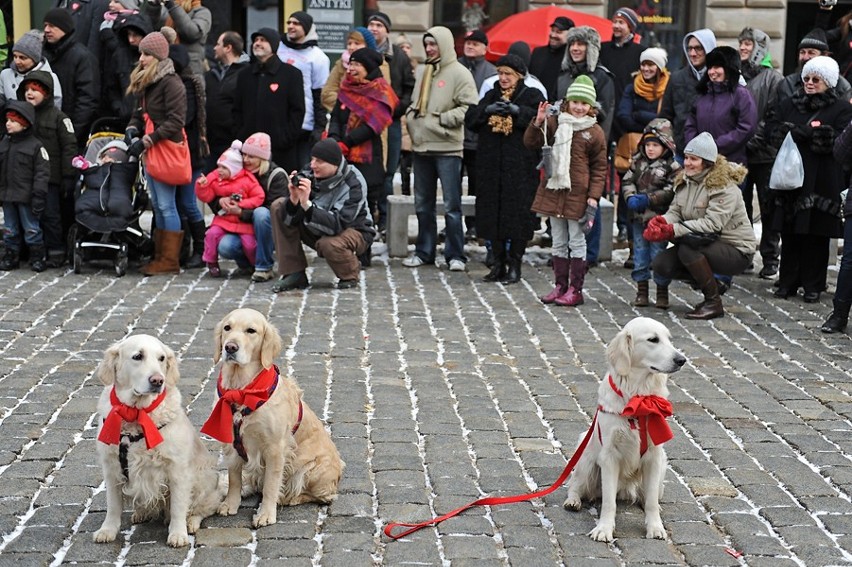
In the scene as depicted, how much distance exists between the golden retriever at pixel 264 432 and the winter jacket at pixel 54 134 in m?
6.87

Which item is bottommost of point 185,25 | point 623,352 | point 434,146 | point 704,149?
point 623,352

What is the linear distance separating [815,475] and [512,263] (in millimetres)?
5675

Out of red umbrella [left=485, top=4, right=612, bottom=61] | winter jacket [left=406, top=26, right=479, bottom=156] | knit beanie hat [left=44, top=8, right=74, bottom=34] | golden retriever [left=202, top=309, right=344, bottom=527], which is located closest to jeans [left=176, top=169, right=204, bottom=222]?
knit beanie hat [left=44, top=8, right=74, bottom=34]

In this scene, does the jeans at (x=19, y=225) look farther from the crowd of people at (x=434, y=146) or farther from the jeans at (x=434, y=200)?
the jeans at (x=434, y=200)

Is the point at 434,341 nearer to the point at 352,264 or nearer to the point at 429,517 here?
the point at 352,264

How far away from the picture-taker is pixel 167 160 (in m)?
12.1

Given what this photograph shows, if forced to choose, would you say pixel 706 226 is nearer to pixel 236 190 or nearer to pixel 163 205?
pixel 236 190

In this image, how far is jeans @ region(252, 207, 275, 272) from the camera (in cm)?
1205

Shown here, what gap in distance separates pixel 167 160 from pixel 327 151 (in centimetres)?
157

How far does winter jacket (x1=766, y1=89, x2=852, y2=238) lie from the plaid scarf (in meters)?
3.77

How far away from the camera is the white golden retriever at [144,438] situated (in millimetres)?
5570

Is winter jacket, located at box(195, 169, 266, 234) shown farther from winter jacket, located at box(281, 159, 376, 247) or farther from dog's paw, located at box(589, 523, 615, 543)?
dog's paw, located at box(589, 523, 615, 543)

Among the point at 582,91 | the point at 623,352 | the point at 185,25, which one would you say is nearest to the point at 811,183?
the point at 582,91

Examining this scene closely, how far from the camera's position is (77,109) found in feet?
42.5
